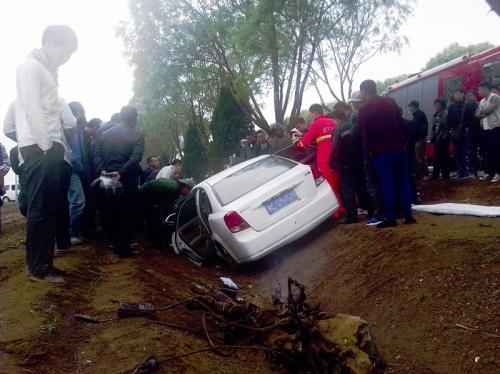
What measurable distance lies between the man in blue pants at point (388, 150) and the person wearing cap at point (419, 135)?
4.30m

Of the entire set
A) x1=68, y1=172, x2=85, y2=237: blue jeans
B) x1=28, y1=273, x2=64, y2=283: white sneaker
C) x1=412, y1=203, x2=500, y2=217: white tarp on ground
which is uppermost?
x1=68, y1=172, x2=85, y2=237: blue jeans

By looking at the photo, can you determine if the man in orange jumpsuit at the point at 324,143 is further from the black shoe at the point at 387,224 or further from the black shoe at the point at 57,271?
the black shoe at the point at 57,271

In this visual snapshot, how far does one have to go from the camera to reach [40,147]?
4.26m

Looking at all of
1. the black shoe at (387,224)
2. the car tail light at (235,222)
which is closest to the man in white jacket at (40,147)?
the car tail light at (235,222)

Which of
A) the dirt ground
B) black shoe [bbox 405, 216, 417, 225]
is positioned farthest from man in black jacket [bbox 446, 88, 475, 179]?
black shoe [bbox 405, 216, 417, 225]

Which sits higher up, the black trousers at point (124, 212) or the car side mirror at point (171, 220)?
the black trousers at point (124, 212)

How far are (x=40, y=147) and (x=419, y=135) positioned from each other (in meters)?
8.48

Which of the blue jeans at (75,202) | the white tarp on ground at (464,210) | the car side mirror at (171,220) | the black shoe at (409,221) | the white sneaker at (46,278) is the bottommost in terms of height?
the white tarp on ground at (464,210)

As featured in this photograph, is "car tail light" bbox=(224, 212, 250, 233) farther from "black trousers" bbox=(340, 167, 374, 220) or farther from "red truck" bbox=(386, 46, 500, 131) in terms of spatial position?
"red truck" bbox=(386, 46, 500, 131)

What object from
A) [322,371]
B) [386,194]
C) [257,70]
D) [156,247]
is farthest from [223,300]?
[257,70]

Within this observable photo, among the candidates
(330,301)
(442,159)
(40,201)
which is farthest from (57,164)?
(442,159)

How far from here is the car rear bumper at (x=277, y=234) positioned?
20.9ft

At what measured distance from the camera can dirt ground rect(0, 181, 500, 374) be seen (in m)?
3.19

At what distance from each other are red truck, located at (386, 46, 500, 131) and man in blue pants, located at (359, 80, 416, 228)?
6936 millimetres
